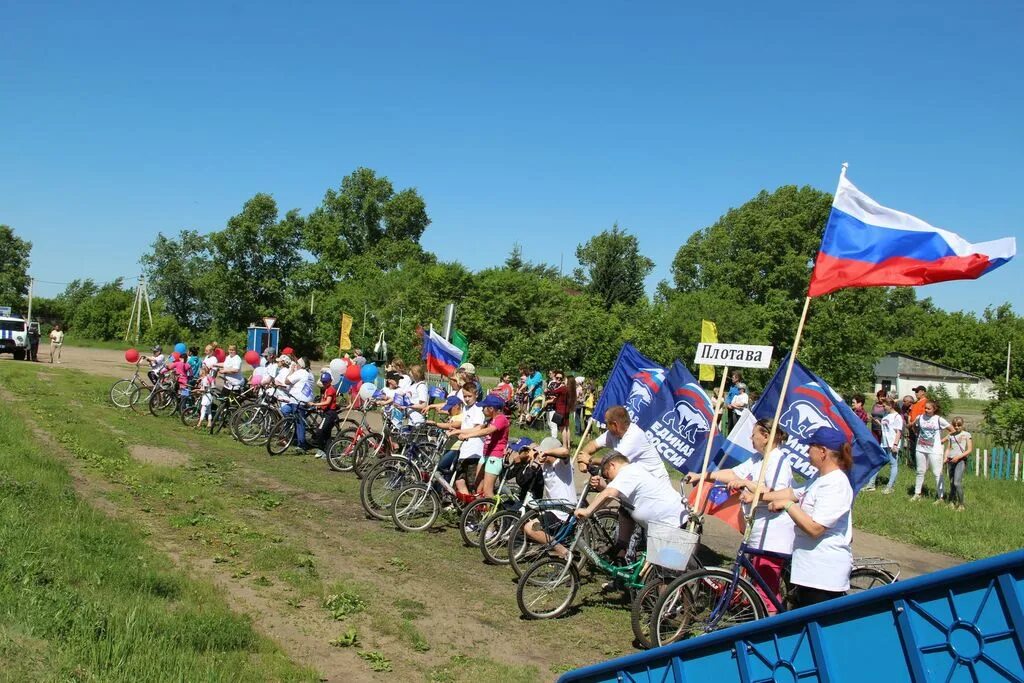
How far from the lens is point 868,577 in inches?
263

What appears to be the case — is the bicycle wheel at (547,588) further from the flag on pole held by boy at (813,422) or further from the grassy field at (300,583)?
the flag on pole held by boy at (813,422)

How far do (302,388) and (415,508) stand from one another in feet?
18.8

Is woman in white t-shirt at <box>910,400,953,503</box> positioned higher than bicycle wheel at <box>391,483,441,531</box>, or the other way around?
woman in white t-shirt at <box>910,400,953,503</box>

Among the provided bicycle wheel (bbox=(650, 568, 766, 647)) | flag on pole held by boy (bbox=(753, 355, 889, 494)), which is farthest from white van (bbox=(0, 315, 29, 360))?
bicycle wheel (bbox=(650, 568, 766, 647))

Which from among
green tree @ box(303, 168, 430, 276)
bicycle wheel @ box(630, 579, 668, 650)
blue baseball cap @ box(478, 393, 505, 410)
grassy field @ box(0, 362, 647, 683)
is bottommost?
grassy field @ box(0, 362, 647, 683)

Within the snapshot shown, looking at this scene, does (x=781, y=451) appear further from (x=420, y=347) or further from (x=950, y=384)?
(x=950, y=384)

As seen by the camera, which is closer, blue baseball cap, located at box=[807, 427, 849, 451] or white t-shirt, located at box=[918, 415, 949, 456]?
blue baseball cap, located at box=[807, 427, 849, 451]

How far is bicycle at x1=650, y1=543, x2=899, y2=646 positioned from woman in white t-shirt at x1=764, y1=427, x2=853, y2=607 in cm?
44

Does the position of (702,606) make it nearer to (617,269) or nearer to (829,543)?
(829,543)

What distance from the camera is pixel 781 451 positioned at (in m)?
6.80

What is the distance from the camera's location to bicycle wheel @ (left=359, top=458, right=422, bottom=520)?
9797 millimetres

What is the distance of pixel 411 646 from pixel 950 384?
7414 cm

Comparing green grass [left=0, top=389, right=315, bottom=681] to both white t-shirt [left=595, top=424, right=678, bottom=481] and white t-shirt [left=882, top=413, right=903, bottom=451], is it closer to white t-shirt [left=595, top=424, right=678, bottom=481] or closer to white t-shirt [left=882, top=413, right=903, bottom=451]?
white t-shirt [left=595, top=424, right=678, bottom=481]

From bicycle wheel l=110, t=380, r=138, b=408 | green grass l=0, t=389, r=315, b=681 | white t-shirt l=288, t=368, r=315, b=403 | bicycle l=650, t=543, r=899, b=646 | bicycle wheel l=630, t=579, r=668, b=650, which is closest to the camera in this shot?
green grass l=0, t=389, r=315, b=681
